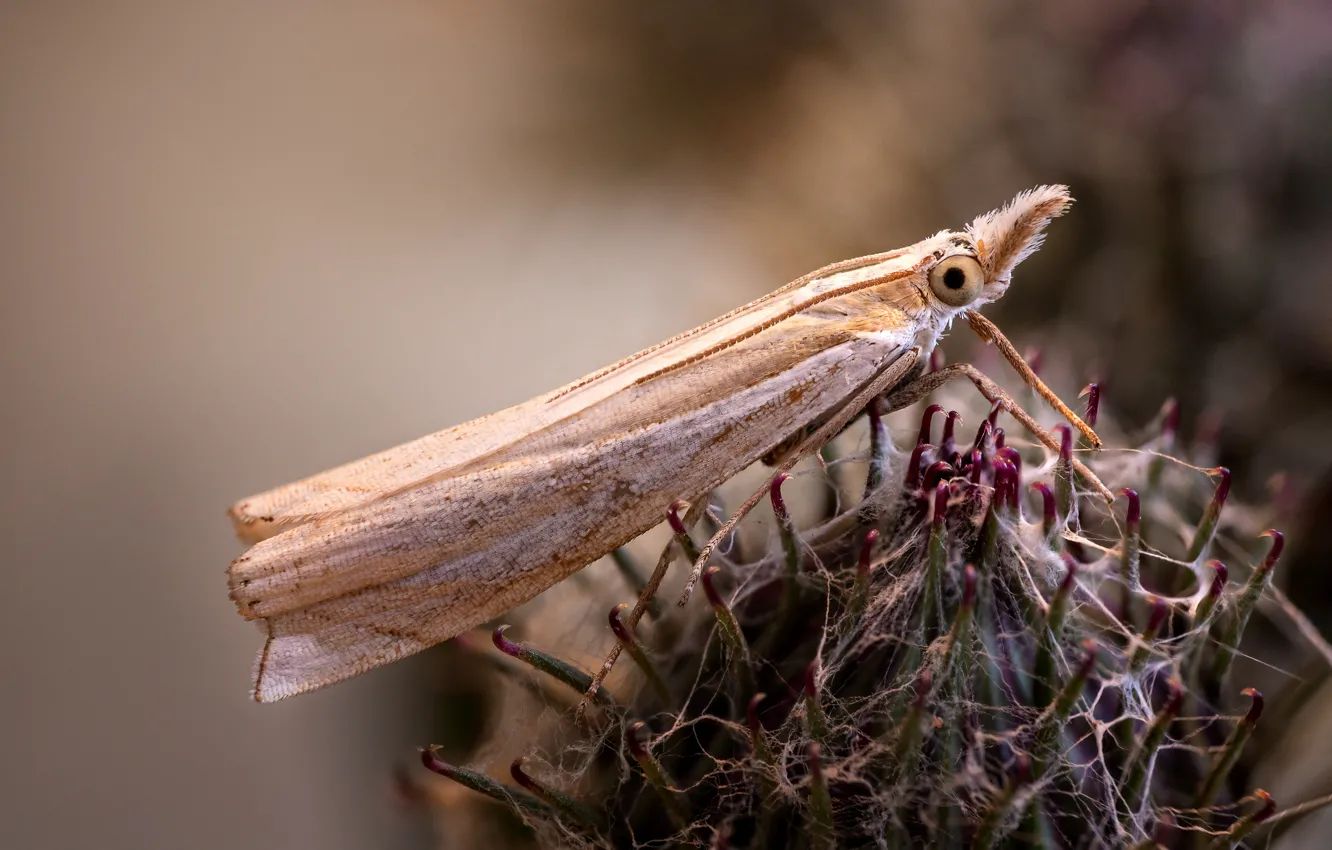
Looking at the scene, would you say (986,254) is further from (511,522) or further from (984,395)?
(511,522)

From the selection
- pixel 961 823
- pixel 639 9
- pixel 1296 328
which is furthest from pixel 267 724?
pixel 1296 328

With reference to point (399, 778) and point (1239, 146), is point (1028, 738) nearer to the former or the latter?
point (399, 778)

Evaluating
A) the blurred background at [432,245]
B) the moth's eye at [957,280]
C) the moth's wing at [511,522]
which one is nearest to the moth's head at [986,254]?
the moth's eye at [957,280]

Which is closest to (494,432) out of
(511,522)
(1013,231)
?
(511,522)

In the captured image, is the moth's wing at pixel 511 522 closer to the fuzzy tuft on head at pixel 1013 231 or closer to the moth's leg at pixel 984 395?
the moth's leg at pixel 984 395

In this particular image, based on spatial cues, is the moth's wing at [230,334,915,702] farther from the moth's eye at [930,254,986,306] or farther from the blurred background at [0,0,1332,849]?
the blurred background at [0,0,1332,849]

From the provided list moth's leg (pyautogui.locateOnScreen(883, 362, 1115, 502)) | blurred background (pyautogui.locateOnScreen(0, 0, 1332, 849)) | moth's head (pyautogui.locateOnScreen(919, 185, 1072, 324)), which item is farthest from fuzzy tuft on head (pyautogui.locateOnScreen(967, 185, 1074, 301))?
blurred background (pyautogui.locateOnScreen(0, 0, 1332, 849))
